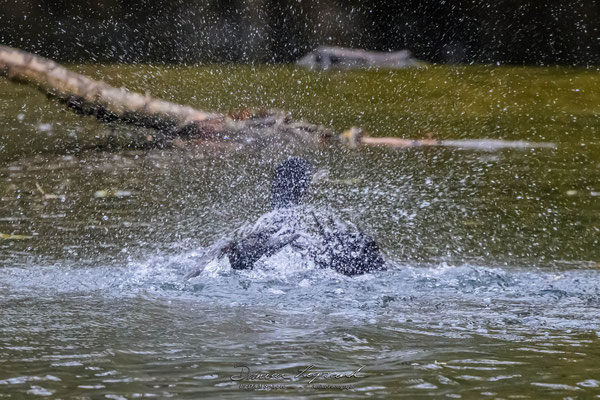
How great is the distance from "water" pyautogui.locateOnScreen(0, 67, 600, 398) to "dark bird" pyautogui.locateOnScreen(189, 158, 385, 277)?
80 millimetres

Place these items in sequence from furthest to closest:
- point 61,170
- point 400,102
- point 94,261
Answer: point 400,102 → point 61,170 → point 94,261

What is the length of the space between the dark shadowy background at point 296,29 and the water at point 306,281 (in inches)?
87.4

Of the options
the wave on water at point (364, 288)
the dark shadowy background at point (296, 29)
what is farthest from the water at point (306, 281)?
the dark shadowy background at point (296, 29)

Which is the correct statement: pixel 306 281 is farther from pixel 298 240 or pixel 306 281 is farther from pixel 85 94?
pixel 85 94

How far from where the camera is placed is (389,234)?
17.5 feet

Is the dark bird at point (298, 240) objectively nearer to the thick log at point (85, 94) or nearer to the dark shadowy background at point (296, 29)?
the thick log at point (85, 94)

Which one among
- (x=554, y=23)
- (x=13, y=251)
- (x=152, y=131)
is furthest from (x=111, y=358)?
(x=554, y=23)

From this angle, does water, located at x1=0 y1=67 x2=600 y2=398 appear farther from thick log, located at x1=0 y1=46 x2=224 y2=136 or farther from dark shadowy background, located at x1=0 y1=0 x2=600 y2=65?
dark shadowy background, located at x1=0 y1=0 x2=600 y2=65

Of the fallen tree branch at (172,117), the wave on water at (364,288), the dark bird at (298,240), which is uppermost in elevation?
the fallen tree branch at (172,117)

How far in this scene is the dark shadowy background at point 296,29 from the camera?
9.64m

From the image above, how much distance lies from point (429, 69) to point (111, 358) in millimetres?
7216

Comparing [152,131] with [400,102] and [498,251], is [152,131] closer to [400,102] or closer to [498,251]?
[400,102]

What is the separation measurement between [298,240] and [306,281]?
233 millimetres

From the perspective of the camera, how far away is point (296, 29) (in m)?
9.98
